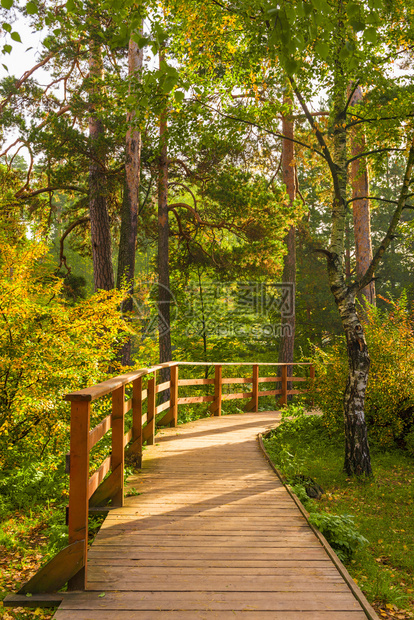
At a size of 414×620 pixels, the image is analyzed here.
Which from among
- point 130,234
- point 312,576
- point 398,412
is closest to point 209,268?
point 130,234

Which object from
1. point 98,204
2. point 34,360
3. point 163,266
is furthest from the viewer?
point 163,266

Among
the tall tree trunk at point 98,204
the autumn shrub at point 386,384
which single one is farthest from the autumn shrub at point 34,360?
the tall tree trunk at point 98,204

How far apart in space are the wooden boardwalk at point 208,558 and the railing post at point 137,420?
0.86ft

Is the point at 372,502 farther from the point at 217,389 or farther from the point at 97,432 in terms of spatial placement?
the point at 217,389

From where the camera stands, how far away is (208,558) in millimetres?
3652

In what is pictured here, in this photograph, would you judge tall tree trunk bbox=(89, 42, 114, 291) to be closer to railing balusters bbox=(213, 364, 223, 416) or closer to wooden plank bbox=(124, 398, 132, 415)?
railing balusters bbox=(213, 364, 223, 416)

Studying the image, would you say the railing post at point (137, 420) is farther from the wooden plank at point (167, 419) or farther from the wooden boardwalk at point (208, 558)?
the wooden plank at point (167, 419)

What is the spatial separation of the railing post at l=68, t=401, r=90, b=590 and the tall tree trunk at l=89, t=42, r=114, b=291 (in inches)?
370

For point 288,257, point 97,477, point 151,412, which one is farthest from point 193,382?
point 288,257

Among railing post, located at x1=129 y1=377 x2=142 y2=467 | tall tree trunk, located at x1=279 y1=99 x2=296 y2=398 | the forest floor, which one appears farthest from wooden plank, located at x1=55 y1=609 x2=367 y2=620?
tall tree trunk, located at x1=279 y1=99 x2=296 y2=398

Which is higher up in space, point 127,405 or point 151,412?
point 127,405

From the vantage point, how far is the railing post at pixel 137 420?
5.63 m

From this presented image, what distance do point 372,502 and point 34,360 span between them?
14.9 ft

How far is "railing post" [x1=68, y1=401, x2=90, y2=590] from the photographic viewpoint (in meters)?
3.12
